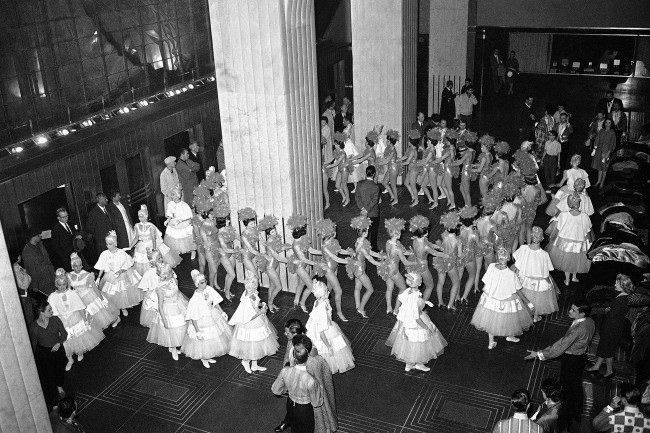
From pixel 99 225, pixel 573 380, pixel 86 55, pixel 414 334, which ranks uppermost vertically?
pixel 86 55

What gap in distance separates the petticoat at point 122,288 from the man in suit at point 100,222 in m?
1.51

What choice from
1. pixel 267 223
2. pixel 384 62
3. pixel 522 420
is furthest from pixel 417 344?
pixel 384 62

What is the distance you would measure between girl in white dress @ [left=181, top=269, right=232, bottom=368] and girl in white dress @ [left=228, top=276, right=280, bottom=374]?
23 centimetres

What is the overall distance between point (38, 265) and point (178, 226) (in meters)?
2.67

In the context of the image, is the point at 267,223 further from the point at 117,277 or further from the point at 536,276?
the point at 536,276

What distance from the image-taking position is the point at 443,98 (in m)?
20.1

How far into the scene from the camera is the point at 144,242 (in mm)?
11688

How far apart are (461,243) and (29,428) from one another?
23.4 feet

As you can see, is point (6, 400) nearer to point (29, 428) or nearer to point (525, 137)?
point (29, 428)

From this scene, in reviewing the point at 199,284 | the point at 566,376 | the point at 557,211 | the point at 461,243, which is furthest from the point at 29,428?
the point at 557,211

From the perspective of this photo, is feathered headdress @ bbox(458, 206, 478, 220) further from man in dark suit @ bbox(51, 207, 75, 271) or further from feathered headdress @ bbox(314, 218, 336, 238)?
man in dark suit @ bbox(51, 207, 75, 271)

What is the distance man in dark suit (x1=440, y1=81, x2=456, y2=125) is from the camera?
20.0 metres

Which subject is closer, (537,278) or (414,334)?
(414,334)

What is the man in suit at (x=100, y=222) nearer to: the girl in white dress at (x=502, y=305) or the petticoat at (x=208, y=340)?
the petticoat at (x=208, y=340)
